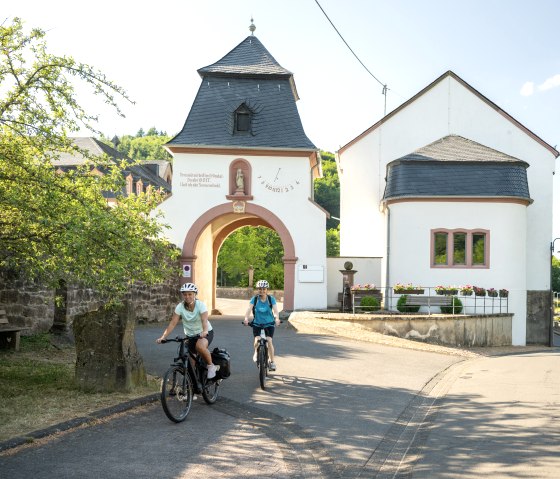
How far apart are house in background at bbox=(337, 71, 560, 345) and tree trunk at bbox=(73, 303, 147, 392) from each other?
18716 millimetres

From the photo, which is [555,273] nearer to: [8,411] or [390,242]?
[390,242]

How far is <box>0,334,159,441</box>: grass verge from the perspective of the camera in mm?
8016

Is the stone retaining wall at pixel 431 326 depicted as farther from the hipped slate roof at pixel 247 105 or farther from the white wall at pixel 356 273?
the hipped slate roof at pixel 247 105

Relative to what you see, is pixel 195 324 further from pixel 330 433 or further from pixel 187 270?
pixel 187 270

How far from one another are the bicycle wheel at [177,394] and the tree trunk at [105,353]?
5.35 ft

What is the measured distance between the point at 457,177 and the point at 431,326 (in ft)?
25.4

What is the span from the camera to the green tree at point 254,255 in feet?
180

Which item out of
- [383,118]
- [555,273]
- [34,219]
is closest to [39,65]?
[34,219]

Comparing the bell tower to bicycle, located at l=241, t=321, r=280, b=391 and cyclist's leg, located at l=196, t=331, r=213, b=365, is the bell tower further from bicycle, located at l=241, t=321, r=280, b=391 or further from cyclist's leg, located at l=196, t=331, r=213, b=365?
cyclist's leg, located at l=196, t=331, r=213, b=365

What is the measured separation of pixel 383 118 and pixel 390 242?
6.77 meters

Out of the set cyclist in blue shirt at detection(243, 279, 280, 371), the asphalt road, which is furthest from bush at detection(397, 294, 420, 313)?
cyclist in blue shirt at detection(243, 279, 280, 371)

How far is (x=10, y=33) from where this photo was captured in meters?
9.21

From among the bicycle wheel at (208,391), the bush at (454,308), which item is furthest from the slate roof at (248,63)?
the bicycle wheel at (208,391)

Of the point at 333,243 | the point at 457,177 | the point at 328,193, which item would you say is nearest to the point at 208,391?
the point at 457,177
